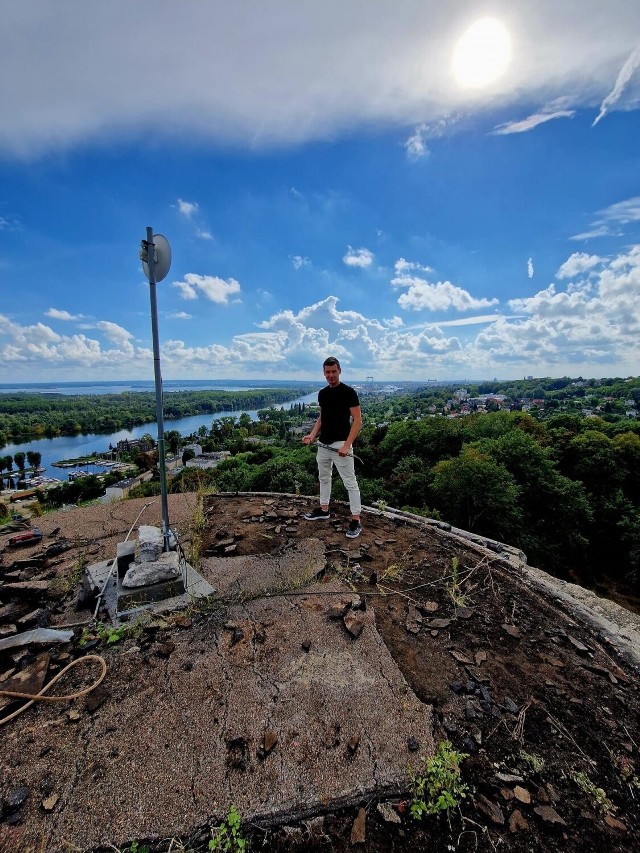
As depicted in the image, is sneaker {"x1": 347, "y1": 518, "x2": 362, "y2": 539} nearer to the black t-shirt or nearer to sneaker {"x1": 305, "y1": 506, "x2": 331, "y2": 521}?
sneaker {"x1": 305, "y1": 506, "x2": 331, "y2": 521}

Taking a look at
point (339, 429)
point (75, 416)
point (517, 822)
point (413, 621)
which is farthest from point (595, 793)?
point (75, 416)

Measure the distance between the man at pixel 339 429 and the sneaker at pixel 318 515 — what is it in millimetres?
472

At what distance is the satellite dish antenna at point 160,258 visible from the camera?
3.05m

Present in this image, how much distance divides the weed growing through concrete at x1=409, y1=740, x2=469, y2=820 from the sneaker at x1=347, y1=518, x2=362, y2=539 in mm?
2429

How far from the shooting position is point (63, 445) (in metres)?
84.0

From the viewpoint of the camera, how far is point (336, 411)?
4.05 metres

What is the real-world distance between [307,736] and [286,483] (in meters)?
5.88

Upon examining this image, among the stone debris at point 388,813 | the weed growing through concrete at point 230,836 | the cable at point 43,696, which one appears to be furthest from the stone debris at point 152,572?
the stone debris at point 388,813

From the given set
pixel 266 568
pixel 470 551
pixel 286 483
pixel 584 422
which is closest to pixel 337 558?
pixel 266 568

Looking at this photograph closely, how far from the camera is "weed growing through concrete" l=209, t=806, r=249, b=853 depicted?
4.56 ft

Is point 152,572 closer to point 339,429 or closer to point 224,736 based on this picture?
point 224,736

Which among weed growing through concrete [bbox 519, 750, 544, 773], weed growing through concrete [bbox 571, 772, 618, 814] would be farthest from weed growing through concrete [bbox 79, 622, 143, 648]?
weed growing through concrete [bbox 571, 772, 618, 814]

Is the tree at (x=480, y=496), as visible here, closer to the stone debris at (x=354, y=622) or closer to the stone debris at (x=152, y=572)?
the stone debris at (x=354, y=622)

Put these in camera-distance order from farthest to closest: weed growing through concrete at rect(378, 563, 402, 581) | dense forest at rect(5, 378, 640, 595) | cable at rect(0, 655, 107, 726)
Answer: dense forest at rect(5, 378, 640, 595)
weed growing through concrete at rect(378, 563, 402, 581)
cable at rect(0, 655, 107, 726)
